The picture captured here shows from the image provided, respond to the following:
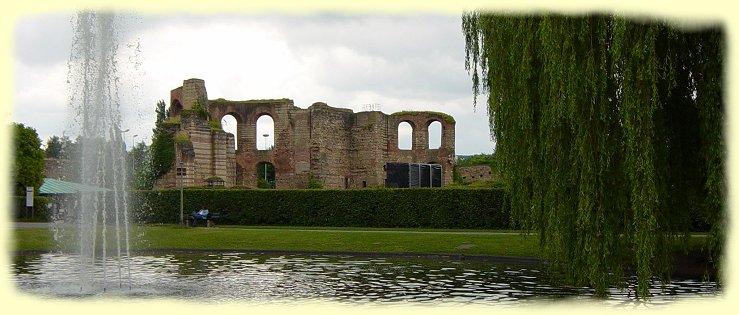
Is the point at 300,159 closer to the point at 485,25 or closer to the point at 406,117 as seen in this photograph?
the point at 406,117

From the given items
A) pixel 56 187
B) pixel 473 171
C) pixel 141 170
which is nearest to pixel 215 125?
pixel 141 170

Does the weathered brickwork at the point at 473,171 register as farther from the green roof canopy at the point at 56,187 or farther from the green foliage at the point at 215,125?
the green roof canopy at the point at 56,187

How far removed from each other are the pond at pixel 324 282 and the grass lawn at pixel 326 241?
2.12 meters

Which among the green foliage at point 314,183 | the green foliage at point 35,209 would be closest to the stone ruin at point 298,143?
the green foliage at point 314,183

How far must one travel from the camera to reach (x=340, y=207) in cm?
3500

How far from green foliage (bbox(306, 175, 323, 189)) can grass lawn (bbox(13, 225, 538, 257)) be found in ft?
68.4

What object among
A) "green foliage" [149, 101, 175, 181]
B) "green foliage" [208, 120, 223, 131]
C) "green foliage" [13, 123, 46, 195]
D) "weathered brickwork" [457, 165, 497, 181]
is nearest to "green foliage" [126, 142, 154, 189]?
"green foliage" [149, 101, 175, 181]

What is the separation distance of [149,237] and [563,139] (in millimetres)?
18758

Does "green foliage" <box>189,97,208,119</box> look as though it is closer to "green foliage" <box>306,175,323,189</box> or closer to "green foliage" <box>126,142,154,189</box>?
"green foliage" <box>126,142,154,189</box>

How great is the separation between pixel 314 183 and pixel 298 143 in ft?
12.2

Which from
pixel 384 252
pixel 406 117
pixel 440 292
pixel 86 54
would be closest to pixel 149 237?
pixel 384 252

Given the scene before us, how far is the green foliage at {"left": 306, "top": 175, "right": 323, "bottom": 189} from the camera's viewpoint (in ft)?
163

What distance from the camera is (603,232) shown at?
38.6ft

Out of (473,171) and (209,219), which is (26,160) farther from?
(473,171)
